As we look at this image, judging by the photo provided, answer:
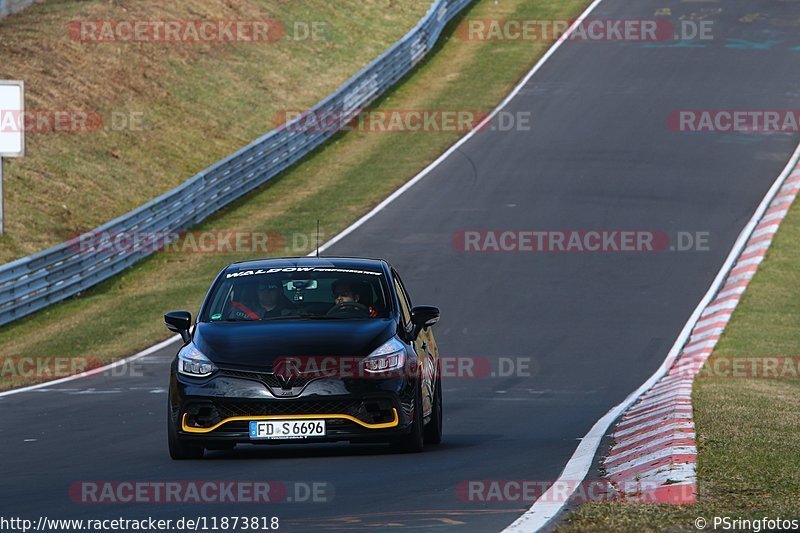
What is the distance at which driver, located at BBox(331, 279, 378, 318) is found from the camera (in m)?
11.8

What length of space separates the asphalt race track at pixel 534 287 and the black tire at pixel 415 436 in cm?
13

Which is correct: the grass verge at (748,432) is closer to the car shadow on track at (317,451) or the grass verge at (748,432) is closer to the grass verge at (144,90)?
the car shadow on track at (317,451)

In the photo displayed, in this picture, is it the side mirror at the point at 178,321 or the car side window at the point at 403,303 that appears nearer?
the side mirror at the point at 178,321

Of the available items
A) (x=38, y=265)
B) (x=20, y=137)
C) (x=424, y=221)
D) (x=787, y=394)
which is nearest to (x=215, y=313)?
(x=787, y=394)

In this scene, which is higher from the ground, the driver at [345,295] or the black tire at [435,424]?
the driver at [345,295]

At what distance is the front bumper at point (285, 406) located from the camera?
10633mm

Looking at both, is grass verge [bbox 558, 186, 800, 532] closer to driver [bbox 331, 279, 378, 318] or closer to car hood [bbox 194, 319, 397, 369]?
car hood [bbox 194, 319, 397, 369]

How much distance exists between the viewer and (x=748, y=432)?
11.6 metres

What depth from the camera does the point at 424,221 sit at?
2920 cm

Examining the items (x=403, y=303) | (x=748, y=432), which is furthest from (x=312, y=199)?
(x=748, y=432)

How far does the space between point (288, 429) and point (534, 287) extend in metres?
14.0

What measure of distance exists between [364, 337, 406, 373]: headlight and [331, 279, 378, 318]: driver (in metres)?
0.66

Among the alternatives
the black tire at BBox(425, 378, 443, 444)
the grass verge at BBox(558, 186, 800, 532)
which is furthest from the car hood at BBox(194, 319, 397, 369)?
the grass verge at BBox(558, 186, 800, 532)

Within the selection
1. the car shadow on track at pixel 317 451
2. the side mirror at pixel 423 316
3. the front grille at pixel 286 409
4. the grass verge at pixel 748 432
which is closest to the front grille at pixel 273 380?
the front grille at pixel 286 409
